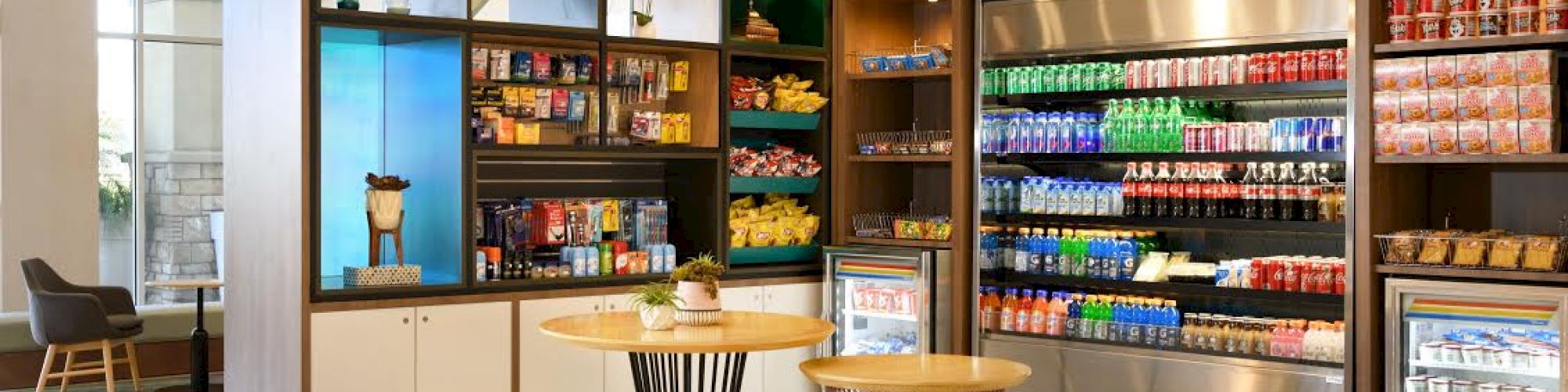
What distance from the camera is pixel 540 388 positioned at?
7.18 metres

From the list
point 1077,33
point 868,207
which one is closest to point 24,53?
point 868,207

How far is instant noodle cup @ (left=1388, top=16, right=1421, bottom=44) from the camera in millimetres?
6168

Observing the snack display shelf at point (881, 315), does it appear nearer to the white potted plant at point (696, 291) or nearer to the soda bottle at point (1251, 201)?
the soda bottle at point (1251, 201)

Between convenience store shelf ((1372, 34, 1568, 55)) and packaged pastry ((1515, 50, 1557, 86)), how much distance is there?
Answer: 0.15 feet

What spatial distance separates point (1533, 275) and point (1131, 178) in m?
1.98

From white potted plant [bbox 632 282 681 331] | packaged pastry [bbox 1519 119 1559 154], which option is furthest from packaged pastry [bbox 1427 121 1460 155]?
white potted plant [bbox 632 282 681 331]

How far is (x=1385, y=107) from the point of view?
6184 mm


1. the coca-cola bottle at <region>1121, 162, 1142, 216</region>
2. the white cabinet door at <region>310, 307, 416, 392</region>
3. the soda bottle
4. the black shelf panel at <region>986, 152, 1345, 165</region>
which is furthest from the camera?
the coca-cola bottle at <region>1121, 162, 1142, 216</region>

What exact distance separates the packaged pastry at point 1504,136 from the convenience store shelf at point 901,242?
2608 mm

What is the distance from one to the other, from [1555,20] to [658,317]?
11.5 feet

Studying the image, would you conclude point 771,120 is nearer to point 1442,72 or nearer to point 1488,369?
point 1442,72

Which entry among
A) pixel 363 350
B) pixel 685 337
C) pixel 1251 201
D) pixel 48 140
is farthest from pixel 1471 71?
pixel 48 140

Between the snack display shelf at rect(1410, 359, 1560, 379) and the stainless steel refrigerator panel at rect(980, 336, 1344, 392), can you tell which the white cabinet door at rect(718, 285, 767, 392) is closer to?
the stainless steel refrigerator panel at rect(980, 336, 1344, 392)

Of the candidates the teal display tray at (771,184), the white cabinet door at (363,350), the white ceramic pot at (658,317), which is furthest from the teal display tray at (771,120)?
the white ceramic pot at (658,317)
